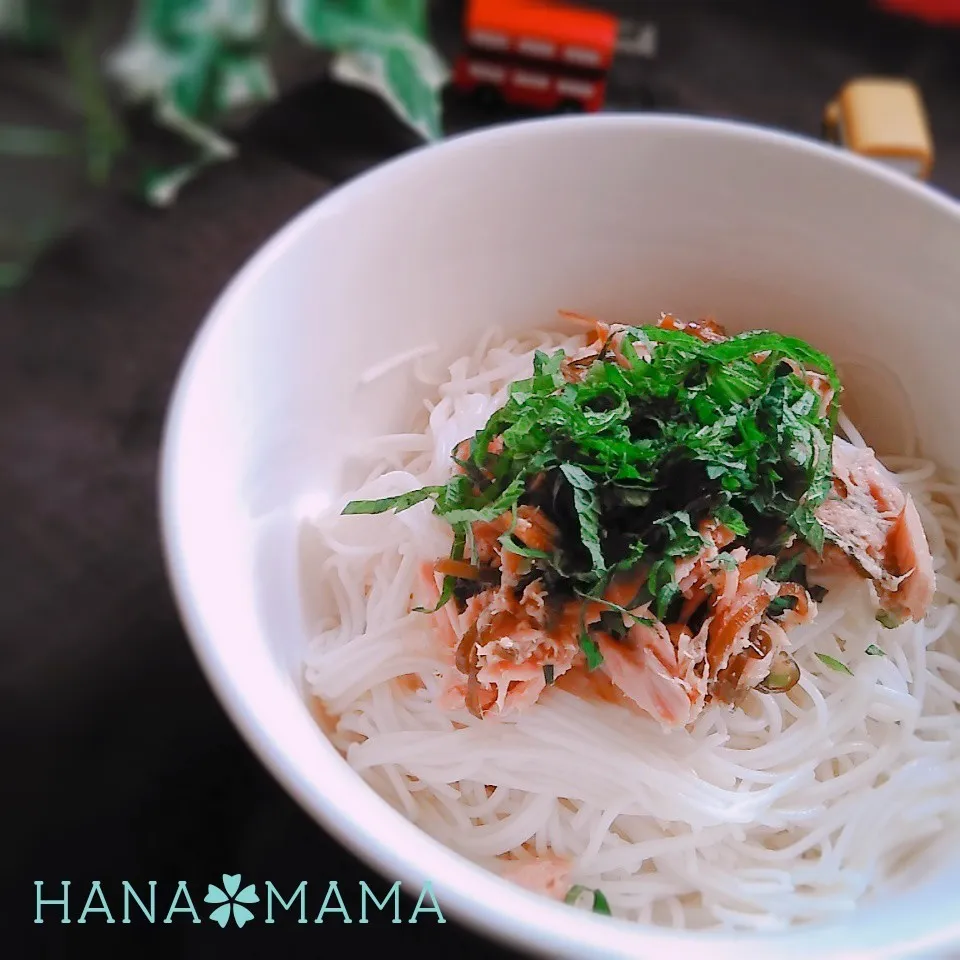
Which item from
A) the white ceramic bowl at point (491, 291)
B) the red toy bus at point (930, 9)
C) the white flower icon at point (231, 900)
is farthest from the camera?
the red toy bus at point (930, 9)

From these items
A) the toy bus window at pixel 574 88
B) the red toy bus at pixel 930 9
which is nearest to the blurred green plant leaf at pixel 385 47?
the toy bus window at pixel 574 88

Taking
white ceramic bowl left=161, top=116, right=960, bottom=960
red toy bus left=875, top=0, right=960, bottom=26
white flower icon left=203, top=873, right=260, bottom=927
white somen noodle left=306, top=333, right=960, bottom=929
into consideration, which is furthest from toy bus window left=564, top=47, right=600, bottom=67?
white flower icon left=203, top=873, right=260, bottom=927

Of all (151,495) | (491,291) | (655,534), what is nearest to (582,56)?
(491,291)

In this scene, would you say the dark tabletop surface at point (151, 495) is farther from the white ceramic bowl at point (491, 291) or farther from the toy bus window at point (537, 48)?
the white ceramic bowl at point (491, 291)

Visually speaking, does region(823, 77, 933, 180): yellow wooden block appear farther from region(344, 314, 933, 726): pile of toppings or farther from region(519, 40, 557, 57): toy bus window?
region(344, 314, 933, 726): pile of toppings

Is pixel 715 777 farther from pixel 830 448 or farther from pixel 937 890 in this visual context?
pixel 830 448

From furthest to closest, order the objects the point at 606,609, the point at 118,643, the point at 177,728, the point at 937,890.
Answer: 1. the point at 118,643
2. the point at 177,728
3. the point at 606,609
4. the point at 937,890

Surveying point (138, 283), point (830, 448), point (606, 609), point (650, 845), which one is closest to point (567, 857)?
point (650, 845)
